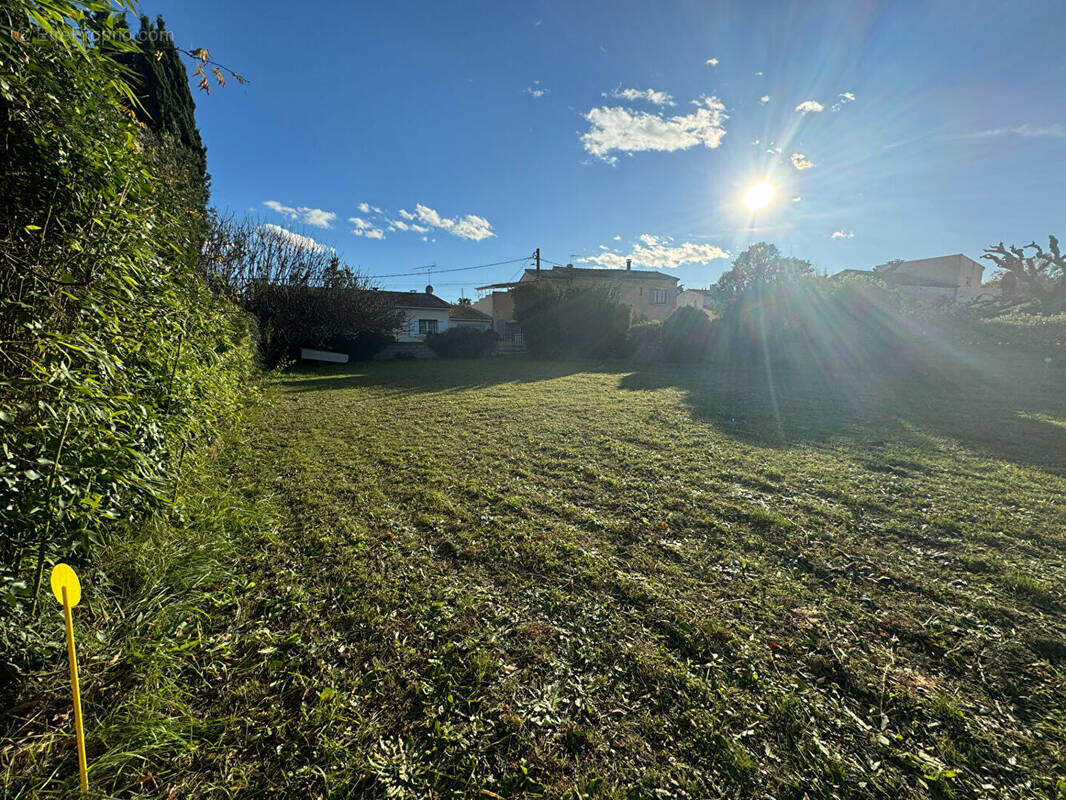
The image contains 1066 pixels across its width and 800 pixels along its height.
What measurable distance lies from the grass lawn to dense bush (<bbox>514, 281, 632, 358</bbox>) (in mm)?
13266

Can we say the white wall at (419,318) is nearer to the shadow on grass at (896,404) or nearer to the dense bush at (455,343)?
the dense bush at (455,343)

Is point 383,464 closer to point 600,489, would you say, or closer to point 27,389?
point 600,489

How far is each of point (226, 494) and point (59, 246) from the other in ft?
7.36

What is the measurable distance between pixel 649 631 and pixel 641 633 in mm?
49

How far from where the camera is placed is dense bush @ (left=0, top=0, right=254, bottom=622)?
1.42 m

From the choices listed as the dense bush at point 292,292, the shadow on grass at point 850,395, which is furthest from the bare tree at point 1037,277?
the dense bush at point 292,292

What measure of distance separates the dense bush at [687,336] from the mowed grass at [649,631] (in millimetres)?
10784

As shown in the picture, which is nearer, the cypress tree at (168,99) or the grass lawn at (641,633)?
the grass lawn at (641,633)

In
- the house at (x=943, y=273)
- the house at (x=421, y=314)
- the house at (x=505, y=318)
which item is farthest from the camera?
the house at (x=943, y=273)

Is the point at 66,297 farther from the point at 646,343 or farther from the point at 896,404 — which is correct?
the point at 646,343

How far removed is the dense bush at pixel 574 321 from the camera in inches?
688

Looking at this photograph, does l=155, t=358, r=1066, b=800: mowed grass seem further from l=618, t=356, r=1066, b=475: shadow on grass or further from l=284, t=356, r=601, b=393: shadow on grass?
l=284, t=356, r=601, b=393: shadow on grass

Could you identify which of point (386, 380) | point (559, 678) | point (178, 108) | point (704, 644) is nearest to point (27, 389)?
point (559, 678)

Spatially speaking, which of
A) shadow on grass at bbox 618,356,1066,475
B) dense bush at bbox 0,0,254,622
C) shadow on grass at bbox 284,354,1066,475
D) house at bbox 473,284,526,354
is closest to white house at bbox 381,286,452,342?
house at bbox 473,284,526,354
